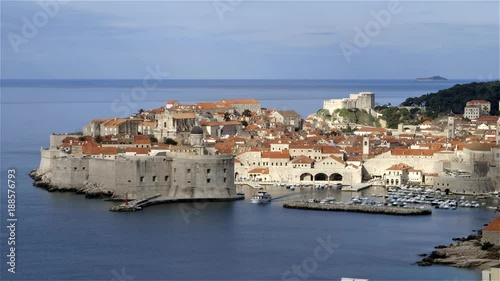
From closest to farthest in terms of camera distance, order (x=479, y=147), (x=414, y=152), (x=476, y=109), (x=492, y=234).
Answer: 1. (x=492, y=234)
2. (x=479, y=147)
3. (x=414, y=152)
4. (x=476, y=109)

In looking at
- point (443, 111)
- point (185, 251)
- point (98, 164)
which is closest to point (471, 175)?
point (98, 164)

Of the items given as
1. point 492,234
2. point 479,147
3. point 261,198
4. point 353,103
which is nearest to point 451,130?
point 479,147

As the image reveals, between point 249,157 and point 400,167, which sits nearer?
point 400,167

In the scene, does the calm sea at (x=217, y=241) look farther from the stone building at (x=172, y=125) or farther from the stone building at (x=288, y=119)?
the stone building at (x=288, y=119)

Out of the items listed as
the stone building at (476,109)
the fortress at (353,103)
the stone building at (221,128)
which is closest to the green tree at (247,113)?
the stone building at (221,128)

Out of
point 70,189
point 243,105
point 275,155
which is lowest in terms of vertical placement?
point 70,189

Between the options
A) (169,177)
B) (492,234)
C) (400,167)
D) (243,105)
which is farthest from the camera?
(243,105)

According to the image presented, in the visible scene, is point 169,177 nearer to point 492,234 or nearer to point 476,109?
point 492,234
